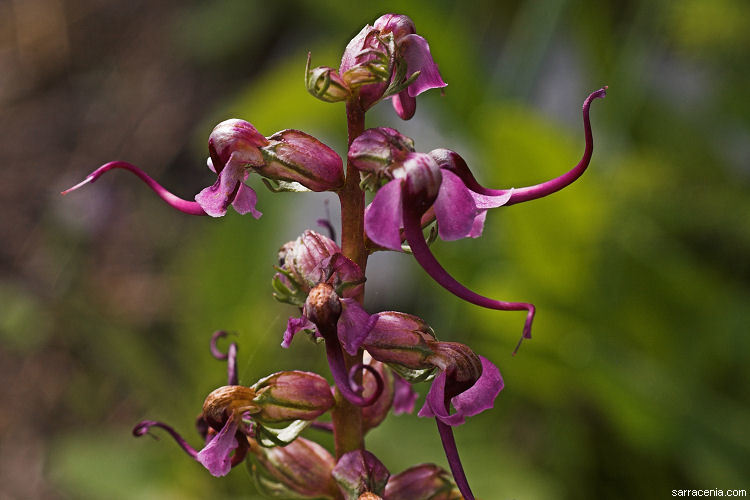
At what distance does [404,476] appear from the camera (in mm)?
994

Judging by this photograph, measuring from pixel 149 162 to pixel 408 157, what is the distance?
12.0ft

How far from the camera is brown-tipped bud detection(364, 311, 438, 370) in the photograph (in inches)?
34.0

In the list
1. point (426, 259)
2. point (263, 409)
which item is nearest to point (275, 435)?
point (263, 409)

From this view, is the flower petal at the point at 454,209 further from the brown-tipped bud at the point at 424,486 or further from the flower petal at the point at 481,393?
the brown-tipped bud at the point at 424,486

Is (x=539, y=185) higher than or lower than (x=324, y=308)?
higher

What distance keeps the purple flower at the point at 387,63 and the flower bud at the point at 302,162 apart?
7cm

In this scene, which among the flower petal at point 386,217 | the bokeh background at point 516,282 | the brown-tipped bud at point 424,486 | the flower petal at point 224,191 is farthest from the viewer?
the bokeh background at point 516,282

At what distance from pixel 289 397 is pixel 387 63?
1.15ft

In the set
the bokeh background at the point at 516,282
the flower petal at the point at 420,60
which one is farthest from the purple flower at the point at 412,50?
the bokeh background at the point at 516,282

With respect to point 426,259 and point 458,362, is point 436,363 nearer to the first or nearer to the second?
point 458,362

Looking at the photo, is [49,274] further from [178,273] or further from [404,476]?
[404,476]

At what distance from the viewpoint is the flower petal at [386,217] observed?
75 cm

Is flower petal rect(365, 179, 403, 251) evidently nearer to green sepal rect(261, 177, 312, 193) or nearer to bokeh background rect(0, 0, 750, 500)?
green sepal rect(261, 177, 312, 193)

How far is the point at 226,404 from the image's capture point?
2.97 feet
